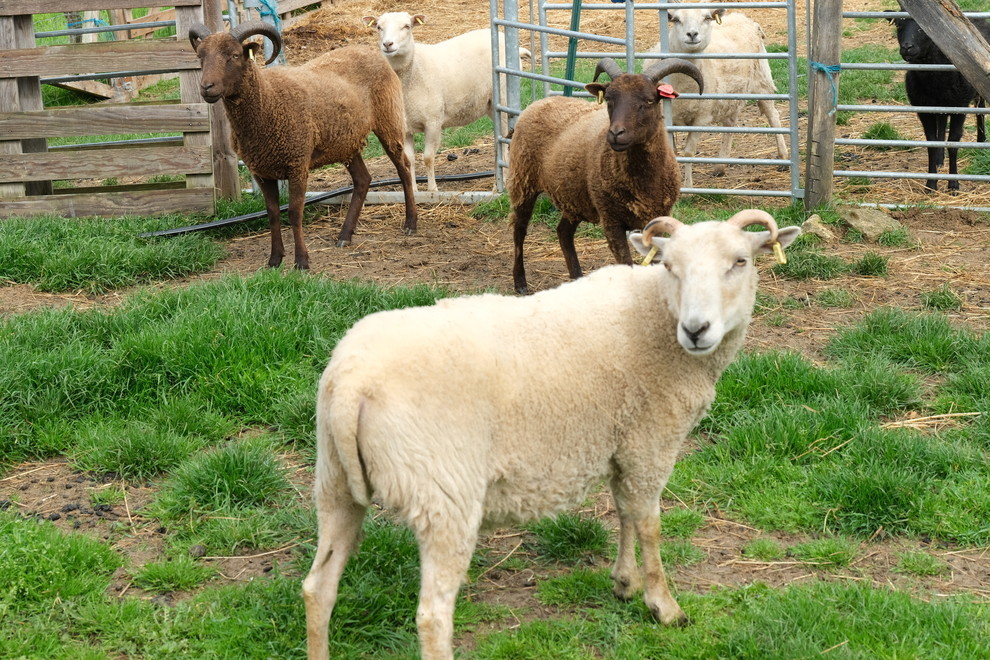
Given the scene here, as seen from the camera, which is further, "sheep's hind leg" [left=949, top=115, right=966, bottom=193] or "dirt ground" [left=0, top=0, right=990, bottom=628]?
"sheep's hind leg" [left=949, top=115, right=966, bottom=193]

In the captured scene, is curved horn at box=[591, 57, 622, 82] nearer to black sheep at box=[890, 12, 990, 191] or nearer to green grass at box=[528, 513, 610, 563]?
green grass at box=[528, 513, 610, 563]

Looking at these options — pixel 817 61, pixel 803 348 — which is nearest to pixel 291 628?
pixel 803 348

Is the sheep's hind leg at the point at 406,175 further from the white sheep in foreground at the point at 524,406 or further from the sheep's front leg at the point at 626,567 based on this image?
the sheep's front leg at the point at 626,567

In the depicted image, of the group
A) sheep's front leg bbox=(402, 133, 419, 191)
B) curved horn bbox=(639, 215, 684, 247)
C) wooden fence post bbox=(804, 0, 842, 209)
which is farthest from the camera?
sheep's front leg bbox=(402, 133, 419, 191)

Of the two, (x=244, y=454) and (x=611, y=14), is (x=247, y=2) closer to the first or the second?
(x=244, y=454)

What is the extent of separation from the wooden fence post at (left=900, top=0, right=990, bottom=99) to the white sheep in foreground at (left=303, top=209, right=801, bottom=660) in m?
1.46

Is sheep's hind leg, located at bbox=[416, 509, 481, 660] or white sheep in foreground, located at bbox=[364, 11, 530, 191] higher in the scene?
white sheep in foreground, located at bbox=[364, 11, 530, 191]

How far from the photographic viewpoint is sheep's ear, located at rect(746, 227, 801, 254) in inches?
142

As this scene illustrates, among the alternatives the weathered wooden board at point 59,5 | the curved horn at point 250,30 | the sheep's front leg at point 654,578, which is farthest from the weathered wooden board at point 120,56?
the sheep's front leg at point 654,578

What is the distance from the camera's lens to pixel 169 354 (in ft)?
16.7

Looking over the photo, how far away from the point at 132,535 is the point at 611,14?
50.4ft

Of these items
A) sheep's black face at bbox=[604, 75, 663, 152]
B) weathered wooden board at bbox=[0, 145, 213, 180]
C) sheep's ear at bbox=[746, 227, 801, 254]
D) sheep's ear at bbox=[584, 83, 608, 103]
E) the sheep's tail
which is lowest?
the sheep's tail

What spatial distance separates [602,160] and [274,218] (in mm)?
2686

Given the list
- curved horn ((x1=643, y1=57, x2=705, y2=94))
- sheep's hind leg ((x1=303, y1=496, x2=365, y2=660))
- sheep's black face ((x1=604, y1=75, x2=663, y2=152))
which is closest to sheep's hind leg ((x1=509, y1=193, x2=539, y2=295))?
sheep's black face ((x1=604, y1=75, x2=663, y2=152))
